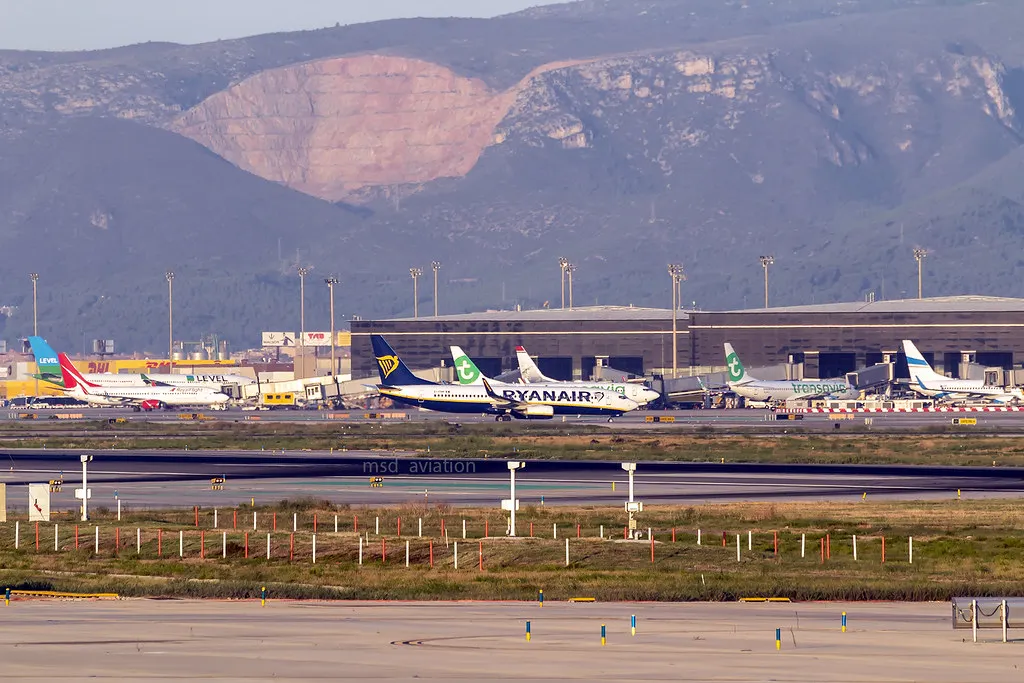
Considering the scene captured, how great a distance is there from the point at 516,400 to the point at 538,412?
219 cm

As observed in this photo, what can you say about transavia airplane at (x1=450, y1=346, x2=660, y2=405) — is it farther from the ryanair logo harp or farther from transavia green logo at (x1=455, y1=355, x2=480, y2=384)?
the ryanair logo harp

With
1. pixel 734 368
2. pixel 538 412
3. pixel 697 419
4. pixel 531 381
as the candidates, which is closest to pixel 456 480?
pixel 538 412

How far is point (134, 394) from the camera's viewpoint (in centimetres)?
19388

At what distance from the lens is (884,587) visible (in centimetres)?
4728

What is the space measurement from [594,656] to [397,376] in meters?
128

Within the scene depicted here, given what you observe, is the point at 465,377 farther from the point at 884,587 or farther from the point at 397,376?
the point at 884,587

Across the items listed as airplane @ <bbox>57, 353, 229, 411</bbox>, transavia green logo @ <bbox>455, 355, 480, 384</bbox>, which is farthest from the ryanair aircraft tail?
airplane @ <bbox>57, 353, 229, 411</bbox>

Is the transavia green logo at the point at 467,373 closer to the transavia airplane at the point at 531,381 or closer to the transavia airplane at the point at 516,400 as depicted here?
the transavia airplane at the point at 531,381

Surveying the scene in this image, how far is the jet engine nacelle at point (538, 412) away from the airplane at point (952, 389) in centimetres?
4580

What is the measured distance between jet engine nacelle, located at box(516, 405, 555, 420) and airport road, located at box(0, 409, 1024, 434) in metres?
1.40

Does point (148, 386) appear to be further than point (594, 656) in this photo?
Yes

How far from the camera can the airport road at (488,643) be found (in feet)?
114

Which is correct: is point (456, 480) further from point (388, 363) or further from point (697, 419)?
point (388, 363)

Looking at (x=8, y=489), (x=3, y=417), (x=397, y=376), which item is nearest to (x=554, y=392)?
(x=397, y=376)
